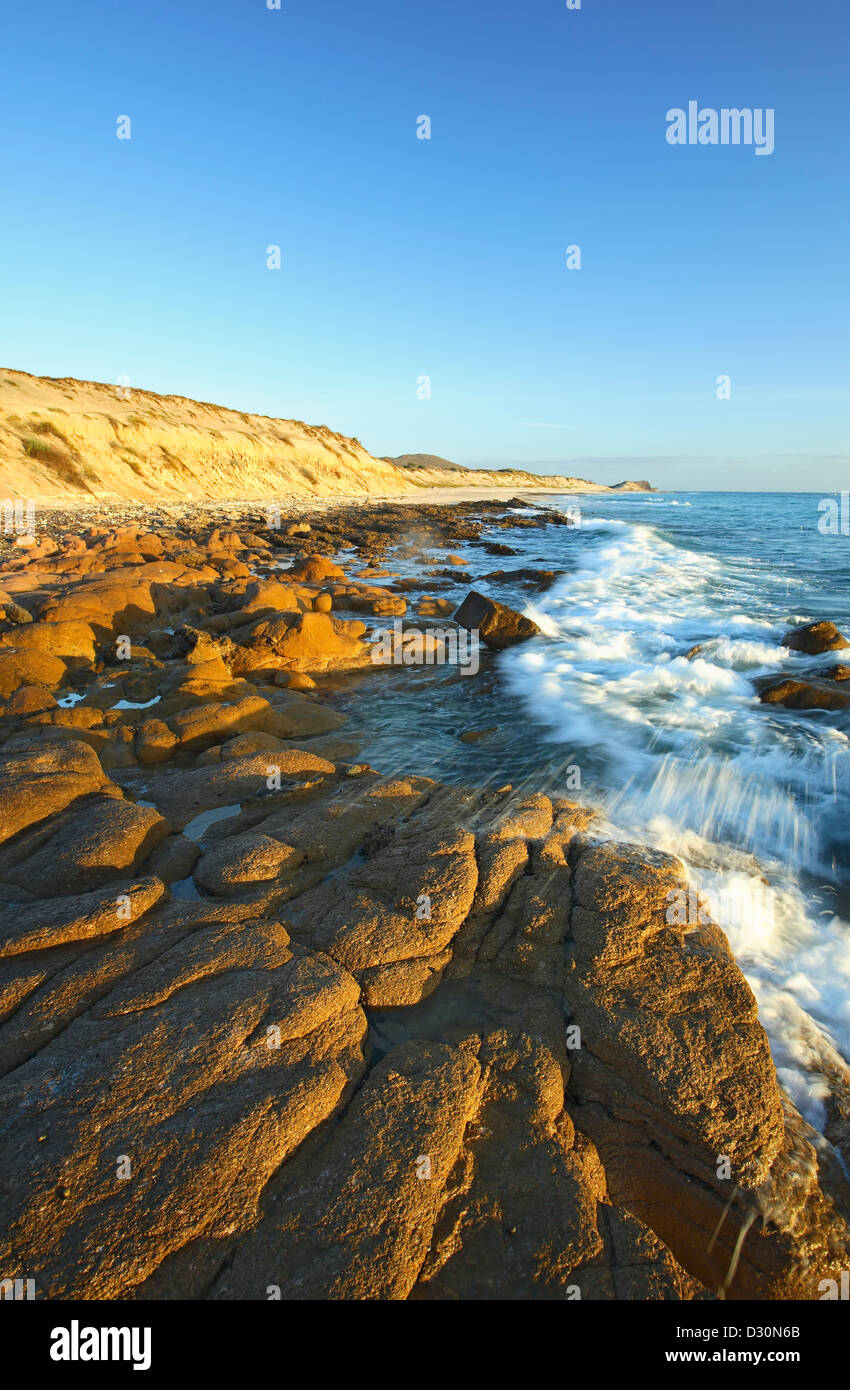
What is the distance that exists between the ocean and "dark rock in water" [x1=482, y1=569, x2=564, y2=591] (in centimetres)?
318

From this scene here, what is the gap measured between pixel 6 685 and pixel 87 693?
3.79ft

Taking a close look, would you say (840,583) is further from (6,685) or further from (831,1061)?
(6,685)

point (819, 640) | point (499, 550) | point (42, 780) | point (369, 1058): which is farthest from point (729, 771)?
point (499, 550)

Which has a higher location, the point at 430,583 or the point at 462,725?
the point at 430,583

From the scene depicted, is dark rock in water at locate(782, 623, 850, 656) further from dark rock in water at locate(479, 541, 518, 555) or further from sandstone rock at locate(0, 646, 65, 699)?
dark rock in water at locate(479, 541, 518, 555)

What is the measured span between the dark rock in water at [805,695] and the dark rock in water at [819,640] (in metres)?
2.98

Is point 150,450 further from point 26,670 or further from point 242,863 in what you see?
point 242,863

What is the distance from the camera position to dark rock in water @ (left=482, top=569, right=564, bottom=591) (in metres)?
25.0

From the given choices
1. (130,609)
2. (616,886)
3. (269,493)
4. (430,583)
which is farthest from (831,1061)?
(269,493)

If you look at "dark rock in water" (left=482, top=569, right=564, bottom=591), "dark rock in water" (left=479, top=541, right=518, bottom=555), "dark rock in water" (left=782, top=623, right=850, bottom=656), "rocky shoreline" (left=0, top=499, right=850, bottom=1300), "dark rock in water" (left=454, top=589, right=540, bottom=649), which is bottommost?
"rocky shoreline" (left=0, top=499, right=850, bottom=1300)

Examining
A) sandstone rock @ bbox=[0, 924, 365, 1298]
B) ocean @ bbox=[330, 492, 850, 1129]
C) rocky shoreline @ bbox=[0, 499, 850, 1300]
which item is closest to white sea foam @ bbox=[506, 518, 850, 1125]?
ocean @ bbox=[330, 492, 850, 1129]

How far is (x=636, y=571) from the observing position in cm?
2922

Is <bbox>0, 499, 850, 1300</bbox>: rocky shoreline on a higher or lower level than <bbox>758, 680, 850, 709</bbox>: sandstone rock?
lower

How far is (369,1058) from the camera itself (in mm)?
3812
